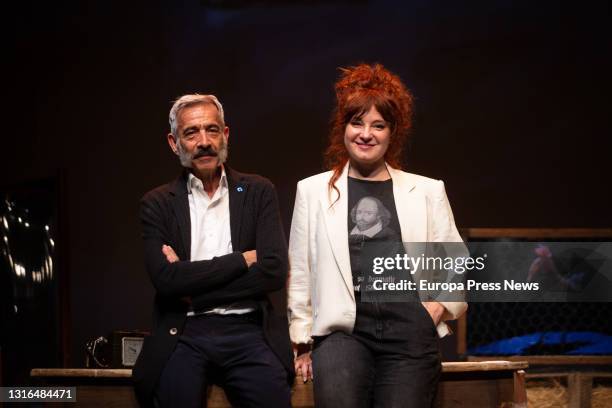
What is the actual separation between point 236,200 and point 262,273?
0.34 metres

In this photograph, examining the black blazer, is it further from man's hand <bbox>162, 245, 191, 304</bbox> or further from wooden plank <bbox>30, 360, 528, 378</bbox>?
wooden plank <bbox>30, 360, 528, 378</bbox>

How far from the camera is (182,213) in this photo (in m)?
3.23

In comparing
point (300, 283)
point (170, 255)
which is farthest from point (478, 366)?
point (170, 255)

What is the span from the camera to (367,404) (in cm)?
299

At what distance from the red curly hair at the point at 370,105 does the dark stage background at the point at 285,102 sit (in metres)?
1.68

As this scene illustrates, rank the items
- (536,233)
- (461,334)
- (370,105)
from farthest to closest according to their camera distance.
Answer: (461,334) → (536,233) → (370,105)

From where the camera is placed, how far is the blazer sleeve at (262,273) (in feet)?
10.1

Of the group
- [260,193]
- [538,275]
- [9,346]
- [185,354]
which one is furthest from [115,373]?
[538,275]

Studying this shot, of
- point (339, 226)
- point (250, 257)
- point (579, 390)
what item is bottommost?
point (579, 390)

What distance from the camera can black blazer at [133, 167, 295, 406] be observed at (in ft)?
10.0

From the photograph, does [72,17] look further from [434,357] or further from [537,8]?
[434,357]

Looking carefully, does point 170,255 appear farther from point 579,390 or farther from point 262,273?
point 579,390

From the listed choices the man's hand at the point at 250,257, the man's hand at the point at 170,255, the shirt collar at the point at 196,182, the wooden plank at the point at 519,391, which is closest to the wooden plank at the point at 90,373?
the man's hand at the point at 170,255

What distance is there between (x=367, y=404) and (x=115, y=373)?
3.28 feet
